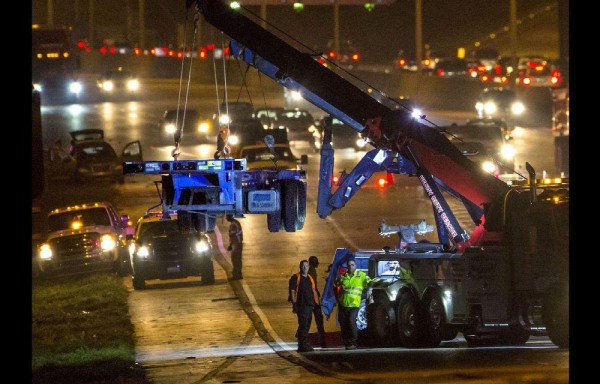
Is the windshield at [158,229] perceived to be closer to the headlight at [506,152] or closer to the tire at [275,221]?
the tire at [275,221]

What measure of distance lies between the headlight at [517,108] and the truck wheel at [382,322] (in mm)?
42550

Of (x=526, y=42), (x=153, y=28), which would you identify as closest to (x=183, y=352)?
(x=526, y=42)

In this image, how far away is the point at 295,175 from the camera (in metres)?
19.2

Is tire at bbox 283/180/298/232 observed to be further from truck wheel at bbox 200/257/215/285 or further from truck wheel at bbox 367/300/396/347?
truck wheel at bbox 200/257/215/285

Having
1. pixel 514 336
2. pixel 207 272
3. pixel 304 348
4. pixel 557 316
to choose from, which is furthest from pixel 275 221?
pixel 207 272

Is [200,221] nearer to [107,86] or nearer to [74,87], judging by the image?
[74,87]

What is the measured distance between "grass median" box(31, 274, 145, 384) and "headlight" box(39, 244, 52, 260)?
1.99 feet

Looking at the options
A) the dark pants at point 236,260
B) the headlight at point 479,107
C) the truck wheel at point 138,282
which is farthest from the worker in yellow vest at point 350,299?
the headlight at point 479,107

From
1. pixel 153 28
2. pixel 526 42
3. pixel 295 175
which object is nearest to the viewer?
pixel 295 175

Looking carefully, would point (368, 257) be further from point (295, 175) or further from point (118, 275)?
point (118, 275)

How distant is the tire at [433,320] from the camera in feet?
65.1
